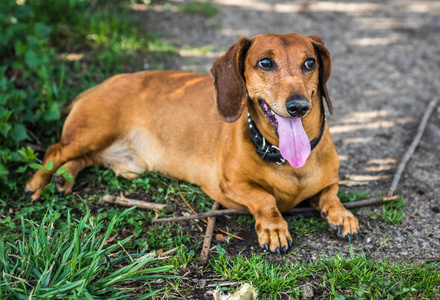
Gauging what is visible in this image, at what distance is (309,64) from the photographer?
299 cm

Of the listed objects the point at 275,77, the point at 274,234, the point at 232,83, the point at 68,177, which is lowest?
the point at 68,177

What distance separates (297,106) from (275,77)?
11.8 inches

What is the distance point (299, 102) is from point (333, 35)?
13.8ft

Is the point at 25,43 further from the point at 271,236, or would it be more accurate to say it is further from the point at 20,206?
the point at 271,236

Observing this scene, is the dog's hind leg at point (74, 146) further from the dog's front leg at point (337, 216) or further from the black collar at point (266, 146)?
the dog's front leg at point (337, 216)

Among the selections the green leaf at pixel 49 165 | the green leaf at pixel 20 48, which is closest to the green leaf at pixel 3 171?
the green leaf at pixel 49 165

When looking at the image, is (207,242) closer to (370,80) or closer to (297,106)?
(297,106)

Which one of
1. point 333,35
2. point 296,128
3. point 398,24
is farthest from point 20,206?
point 398,24

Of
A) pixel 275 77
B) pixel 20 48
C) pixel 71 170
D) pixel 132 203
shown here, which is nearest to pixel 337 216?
pixel 275 77

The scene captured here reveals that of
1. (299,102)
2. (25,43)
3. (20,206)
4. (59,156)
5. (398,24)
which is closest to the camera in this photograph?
(299,102)

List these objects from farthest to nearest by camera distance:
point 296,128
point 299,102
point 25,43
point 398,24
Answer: point 398,24
point 25,43
point 296,128
point 299,102

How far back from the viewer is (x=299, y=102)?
270 centimetres

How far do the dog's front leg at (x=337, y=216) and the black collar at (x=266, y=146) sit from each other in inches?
16.1

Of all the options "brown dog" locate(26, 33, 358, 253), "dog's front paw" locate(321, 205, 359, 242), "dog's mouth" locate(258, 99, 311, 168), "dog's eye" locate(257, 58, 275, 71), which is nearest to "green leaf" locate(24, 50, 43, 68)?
"brown dog" locate(26, 33, 358, 253)
